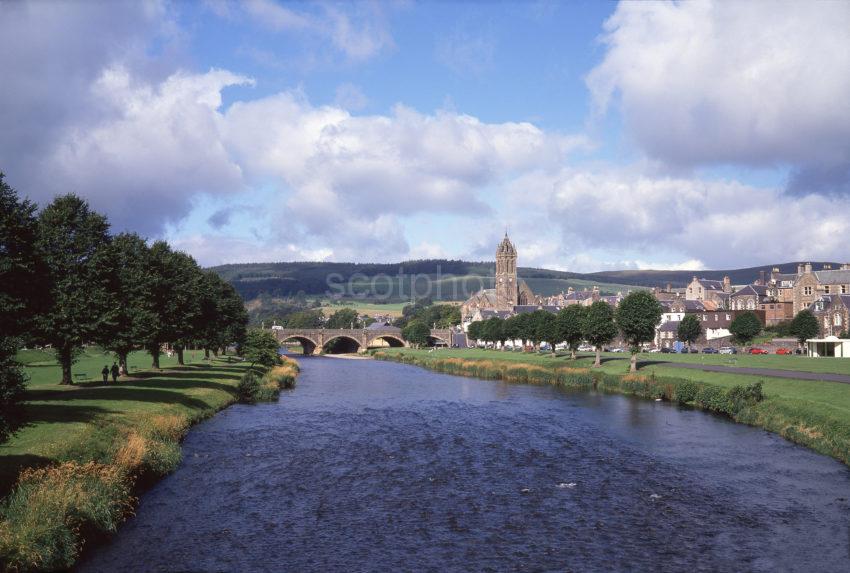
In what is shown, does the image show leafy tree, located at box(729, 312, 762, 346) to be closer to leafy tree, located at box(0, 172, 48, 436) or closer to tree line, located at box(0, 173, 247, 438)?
tree line, located at box(0, 173, 247, 438)

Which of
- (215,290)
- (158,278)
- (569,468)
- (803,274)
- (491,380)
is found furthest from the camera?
(803,274)

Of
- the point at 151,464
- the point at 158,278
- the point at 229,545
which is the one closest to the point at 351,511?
the point at 229,545

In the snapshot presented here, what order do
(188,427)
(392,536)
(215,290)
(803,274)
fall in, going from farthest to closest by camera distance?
1. (803,274)
2. (215,290)
3. (188,427)
4. (392,536)

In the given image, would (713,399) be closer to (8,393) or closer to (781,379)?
(781,379)

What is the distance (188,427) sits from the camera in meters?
53.9

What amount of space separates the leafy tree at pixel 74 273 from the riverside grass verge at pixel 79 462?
4.90 meters

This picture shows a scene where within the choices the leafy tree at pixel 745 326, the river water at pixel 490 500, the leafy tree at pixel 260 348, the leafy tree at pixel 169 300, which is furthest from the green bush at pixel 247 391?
the leafy tree at pixel 745 326

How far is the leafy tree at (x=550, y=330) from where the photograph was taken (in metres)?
122

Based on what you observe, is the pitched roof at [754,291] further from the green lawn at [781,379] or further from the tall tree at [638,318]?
the tall tree at [638,318]

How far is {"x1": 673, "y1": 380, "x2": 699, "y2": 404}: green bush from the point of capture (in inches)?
2825

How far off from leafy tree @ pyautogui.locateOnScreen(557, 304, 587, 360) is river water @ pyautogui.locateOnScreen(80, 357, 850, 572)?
179 ft

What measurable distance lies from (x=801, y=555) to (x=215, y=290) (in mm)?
103461

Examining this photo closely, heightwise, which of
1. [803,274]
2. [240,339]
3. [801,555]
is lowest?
[801,555]

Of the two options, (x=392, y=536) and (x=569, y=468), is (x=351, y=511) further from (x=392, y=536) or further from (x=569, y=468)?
(x=569, y=468)
